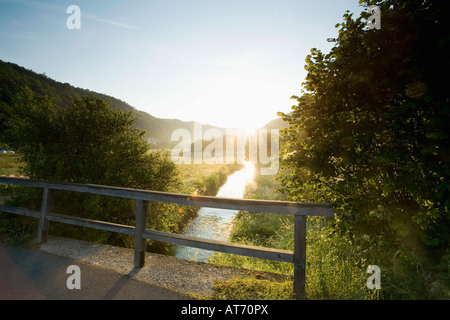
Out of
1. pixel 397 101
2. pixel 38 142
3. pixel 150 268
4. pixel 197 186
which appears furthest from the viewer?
pixel 197 186

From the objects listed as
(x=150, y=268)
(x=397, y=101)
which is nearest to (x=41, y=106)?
(x=150, y=268)

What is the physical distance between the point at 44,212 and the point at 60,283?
2.00m

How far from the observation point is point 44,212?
4.55m

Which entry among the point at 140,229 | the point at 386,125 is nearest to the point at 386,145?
the point at 386,125

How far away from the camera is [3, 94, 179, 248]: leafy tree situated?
222 inches

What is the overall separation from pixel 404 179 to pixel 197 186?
50.0ft

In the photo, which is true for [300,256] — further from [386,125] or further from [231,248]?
[386,125]

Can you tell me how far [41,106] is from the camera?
624cm

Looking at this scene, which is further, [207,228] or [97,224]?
[207,228]

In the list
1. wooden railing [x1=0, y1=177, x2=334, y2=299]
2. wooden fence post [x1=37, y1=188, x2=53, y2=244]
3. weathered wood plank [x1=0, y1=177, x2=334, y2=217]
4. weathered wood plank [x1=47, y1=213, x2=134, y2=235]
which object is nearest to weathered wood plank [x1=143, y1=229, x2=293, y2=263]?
wooden railing [x1=0, y1=177, x2=334, y2=299]

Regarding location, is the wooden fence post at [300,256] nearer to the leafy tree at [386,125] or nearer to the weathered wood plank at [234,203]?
the weathered wood plank at [234,203]

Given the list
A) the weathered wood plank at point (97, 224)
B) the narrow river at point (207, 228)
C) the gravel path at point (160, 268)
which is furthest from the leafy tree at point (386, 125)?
the narrow river at point (207, 228)

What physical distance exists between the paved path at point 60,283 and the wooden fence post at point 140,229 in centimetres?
34
